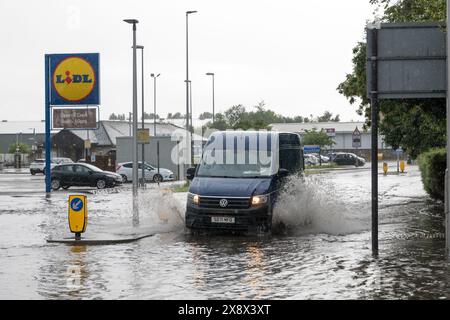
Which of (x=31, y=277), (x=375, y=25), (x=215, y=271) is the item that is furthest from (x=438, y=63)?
(x=31, y=277)

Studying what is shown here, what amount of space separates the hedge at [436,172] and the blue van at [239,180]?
8.96 meters

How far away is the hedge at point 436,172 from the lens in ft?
85.8

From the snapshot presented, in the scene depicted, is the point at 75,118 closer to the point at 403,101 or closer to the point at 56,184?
the point at 56,184

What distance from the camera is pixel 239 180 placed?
16.7 m

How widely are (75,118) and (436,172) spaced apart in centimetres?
1759

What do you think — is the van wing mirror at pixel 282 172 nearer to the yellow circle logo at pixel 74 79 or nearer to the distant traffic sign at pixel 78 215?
the distant traffic sign at pixel 78 215

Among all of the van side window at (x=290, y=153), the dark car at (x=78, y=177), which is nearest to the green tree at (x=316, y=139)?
the dark car at (x=78, y=177)

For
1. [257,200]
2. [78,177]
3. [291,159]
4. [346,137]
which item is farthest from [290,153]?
[346,137]

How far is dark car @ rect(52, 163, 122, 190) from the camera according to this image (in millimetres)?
40844

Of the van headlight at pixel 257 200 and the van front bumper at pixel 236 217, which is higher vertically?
the van headlight at pixel 257 200

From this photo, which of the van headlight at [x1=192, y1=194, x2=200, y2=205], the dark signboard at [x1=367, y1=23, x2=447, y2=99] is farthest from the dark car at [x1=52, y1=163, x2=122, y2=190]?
the dark signboard at [x1=367, y1=23, x2=447, y2=99]

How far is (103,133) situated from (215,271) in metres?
82.7

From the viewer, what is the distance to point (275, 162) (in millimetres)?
17391
